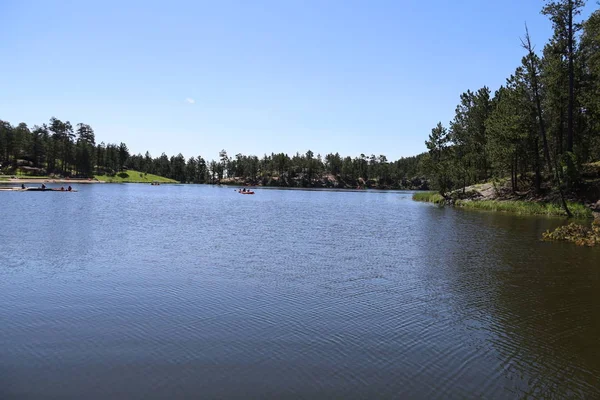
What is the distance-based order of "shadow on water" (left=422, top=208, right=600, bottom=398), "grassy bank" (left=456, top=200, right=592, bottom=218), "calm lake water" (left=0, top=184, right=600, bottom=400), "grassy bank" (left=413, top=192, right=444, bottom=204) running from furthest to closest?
"grassy bank" (left=413, top=192, right=444, bottom=204), "grassy bank" (left=456, top=200, right=592, bottom=218), "shadow on water" (left=422, top=208, right=600, bottom=398), "calm lake water" (left=0, top=184, right=600, bottom=400)

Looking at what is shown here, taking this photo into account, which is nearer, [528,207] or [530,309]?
[530,309]

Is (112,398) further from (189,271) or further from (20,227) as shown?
(20,227)

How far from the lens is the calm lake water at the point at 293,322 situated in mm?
8617

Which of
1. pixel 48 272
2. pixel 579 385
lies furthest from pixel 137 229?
pixel 579 385

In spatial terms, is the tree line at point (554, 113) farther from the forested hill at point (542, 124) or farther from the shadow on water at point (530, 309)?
the shadow on water at point (530, 309)

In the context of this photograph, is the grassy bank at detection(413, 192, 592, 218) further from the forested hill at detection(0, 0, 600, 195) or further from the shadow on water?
the shadow on water

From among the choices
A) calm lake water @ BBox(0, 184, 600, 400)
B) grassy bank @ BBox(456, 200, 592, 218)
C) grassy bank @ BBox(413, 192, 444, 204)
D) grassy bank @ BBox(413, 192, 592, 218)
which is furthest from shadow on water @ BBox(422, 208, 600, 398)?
grassy bank @ BBox(413, 192, 444, 204)

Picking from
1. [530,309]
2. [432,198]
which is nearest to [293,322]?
[530,309]

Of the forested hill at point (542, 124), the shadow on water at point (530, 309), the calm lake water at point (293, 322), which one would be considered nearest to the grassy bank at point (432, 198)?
the forested hill at point (542, 124)

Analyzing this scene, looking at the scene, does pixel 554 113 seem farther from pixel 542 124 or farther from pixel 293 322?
pixel 293 322

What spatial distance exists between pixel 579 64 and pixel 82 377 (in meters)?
61.7

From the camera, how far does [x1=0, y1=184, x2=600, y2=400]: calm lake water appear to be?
862cm

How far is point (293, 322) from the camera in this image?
40.5 ft

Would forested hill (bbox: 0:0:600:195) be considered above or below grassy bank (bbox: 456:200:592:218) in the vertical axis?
above
